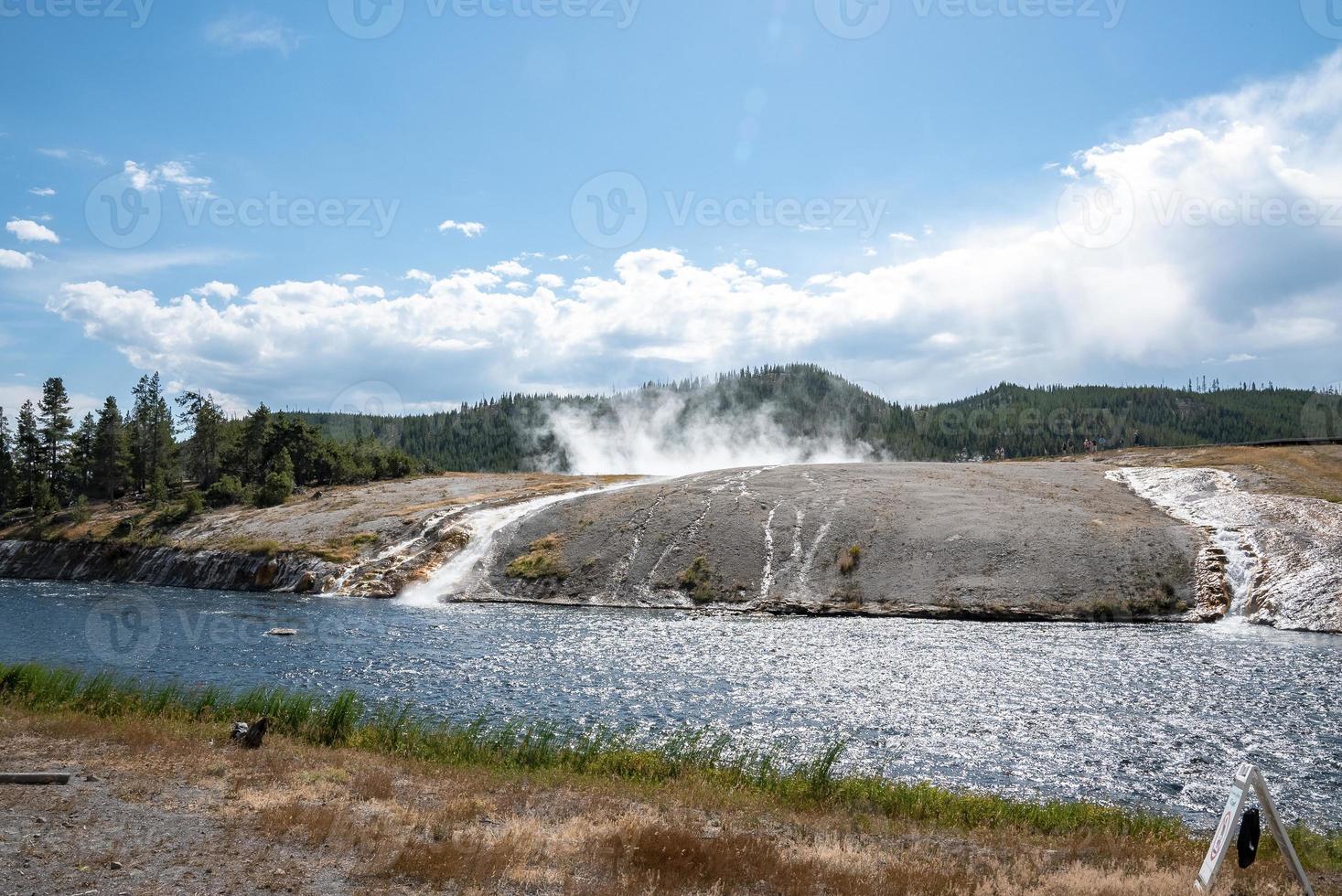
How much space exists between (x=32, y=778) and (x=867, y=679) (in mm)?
28311

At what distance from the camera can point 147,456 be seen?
131750 mm

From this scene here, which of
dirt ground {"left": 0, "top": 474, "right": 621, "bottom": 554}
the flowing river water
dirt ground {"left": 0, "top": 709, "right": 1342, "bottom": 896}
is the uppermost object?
dirt ground {"left": 0, "top": 474, "right": 621, "bottom": 554}

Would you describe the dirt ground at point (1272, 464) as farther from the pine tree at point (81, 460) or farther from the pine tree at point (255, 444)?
the pine tree at point (81, 460)

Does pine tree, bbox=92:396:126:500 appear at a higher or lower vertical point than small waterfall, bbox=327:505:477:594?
higher


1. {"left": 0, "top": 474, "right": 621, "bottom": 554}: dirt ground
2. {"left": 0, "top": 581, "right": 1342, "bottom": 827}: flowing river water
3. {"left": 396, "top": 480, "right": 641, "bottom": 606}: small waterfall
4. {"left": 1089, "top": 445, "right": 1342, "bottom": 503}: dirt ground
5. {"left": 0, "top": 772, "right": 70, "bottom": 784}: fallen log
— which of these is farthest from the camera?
{"left": 0, "top": 474, "right": 621, "bottom": 554}: dirt ground

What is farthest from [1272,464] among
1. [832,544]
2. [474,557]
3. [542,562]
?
[474,557]

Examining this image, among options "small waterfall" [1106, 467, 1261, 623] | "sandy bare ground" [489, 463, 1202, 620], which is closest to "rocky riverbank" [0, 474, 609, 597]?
"sandy bare ground" [489, 463, 1202, 620]

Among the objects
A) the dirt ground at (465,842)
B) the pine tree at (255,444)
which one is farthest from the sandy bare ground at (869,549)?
the pine tree at (255,444)

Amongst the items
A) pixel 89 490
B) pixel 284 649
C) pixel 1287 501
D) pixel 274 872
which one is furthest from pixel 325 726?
pixel 89 490

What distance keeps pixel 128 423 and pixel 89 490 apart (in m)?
12.3

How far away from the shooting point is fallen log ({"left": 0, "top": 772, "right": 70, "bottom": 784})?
16.5m

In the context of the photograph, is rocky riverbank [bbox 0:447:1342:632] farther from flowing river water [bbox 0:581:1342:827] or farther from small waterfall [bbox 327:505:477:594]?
flowing river water [bbox 0:581:1342:827]

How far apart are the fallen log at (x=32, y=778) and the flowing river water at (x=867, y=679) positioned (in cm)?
1091

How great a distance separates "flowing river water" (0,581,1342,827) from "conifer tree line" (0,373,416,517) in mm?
67063
